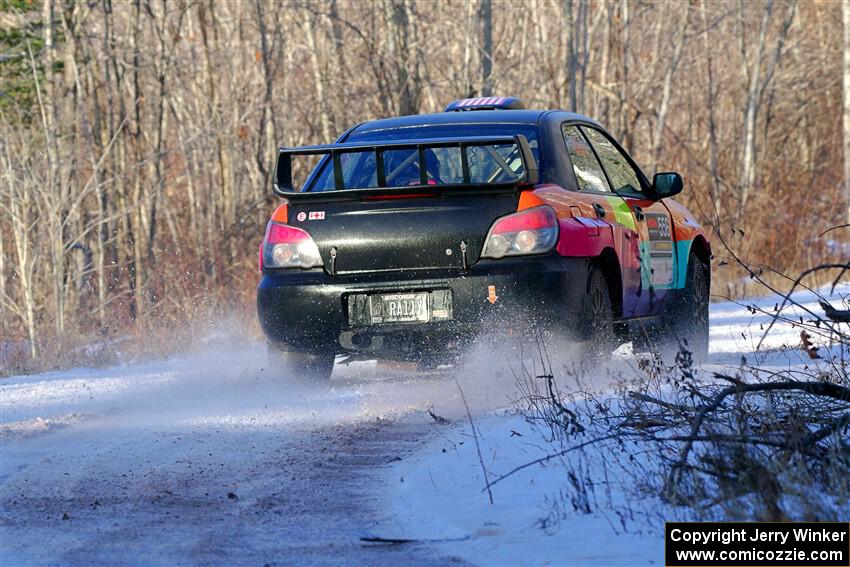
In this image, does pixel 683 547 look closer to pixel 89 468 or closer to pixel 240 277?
pixel 89 468

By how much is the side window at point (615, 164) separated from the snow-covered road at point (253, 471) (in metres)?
1.45

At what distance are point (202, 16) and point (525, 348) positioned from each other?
1635 cm

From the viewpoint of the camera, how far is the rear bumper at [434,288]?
768cm

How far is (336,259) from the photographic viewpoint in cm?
791

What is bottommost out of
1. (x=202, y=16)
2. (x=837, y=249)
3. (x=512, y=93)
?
(x=837, y=249)

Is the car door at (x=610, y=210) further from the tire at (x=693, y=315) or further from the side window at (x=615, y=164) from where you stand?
the tire at (x=693, y=315)

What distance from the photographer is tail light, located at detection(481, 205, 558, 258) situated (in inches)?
303

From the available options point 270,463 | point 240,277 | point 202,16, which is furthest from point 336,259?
point 202,16

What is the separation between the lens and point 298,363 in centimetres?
846

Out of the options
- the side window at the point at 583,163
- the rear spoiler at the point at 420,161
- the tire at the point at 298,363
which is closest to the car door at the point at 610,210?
the side window at the point at 583,163

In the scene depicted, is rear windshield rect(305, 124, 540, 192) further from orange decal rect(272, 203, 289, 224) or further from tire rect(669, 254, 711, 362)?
tire rect(669, 254, 711, 362)

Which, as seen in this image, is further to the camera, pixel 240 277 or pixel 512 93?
pixel 512 93

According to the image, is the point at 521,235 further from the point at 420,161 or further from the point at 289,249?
the point at 289,249

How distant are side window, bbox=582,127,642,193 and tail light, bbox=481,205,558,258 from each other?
1605 millimetres
